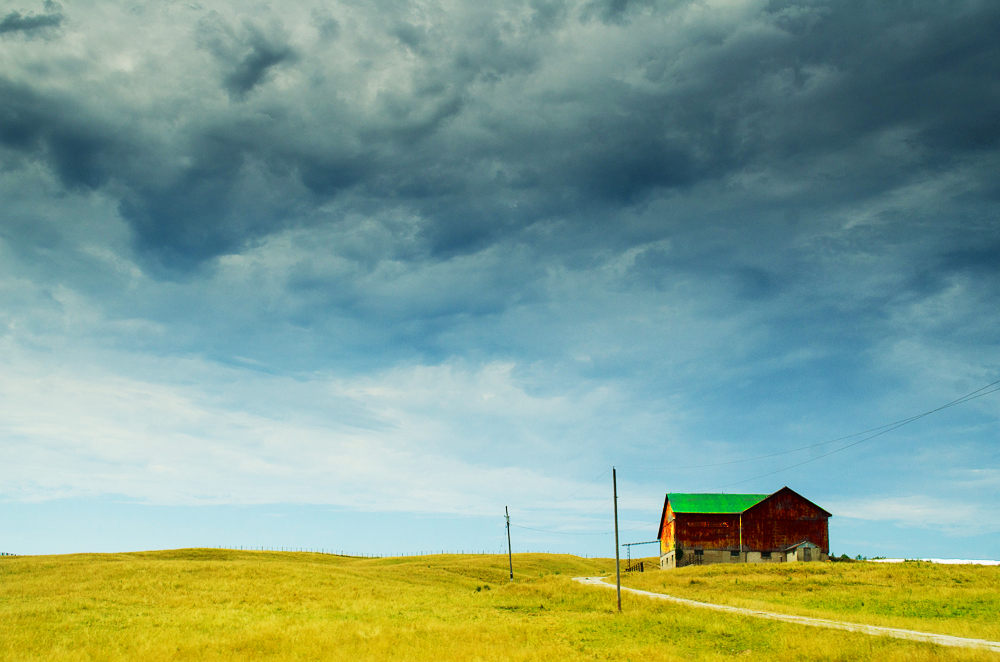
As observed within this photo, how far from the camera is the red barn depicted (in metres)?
74.8

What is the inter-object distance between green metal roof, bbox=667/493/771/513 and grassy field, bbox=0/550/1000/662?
96.4 feet

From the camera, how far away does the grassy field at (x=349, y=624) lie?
2495cm

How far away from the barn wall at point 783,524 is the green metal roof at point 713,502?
74.3 inches

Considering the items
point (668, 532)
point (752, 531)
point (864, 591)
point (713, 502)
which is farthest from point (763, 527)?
point (864, 591)

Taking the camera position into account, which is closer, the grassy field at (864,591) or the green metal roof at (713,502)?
the grassy field at (864,591)

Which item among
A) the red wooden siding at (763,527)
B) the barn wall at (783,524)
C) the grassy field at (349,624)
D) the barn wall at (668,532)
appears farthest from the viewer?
the barn wall at (668,532)

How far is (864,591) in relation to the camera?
4269 cm

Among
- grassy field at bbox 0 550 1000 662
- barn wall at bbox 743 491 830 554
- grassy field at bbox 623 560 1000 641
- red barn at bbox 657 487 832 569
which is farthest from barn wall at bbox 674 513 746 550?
grassy field at bbox 0 550 1000 662

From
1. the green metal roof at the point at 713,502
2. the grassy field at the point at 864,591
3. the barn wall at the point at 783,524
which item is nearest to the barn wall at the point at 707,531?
the green metal roof at the point at 713,502

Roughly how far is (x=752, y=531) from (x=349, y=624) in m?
58.3

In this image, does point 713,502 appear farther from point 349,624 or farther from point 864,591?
point 349,624

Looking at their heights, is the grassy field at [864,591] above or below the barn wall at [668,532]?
above

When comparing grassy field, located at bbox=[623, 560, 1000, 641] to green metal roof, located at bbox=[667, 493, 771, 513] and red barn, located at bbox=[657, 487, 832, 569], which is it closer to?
red barn, located at bbox=[657, 487, 832, 569]

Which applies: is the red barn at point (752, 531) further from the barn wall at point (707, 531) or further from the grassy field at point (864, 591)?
the grassy field at point (864, 591)
